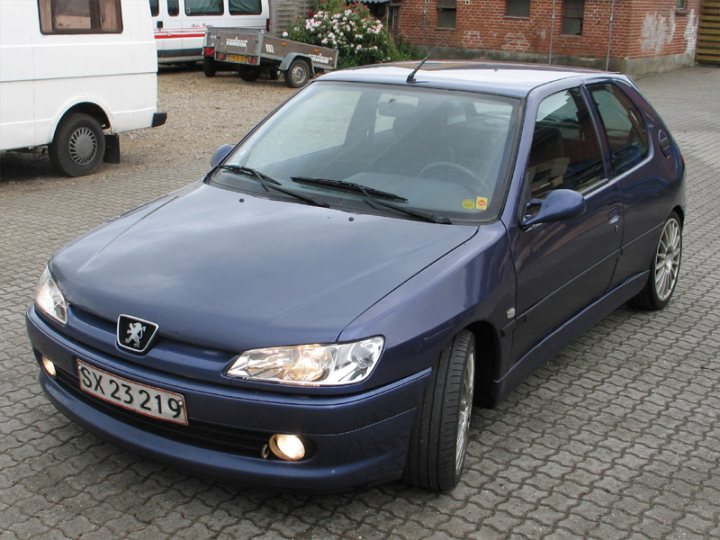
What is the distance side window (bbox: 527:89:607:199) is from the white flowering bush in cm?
1731

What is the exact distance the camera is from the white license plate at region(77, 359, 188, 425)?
338 cm

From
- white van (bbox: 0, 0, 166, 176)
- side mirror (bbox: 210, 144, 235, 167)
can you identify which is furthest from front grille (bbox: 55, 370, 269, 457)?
white van (bbox: 0, 0, 166, 176)

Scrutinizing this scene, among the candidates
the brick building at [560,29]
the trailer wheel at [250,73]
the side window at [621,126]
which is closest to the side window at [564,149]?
the side window at [621,126]

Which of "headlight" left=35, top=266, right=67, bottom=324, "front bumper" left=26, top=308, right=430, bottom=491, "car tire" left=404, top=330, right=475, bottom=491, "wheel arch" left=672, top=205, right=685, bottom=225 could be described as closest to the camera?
"front bumper" left=26, top=308, right=430, bottom=491

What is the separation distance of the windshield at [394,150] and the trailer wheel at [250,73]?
15.9 metres

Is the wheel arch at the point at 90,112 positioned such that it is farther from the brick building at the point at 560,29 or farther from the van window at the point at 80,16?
the brick building at the point at 560,29

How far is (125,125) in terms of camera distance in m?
11.0

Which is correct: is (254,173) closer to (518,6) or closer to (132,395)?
(132,395)

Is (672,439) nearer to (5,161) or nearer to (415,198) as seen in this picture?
(415,198)

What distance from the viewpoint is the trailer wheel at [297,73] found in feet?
65.1

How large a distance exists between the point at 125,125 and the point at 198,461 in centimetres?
826

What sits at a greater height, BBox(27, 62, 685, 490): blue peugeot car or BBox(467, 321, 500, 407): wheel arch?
BBox(27, 62, 685, 490): blue peugeot car

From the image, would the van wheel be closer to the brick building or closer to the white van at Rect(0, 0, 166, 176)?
the white van at Rect(0, 0, 166, 176)

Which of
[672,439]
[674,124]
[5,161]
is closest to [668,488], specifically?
[672,439]
